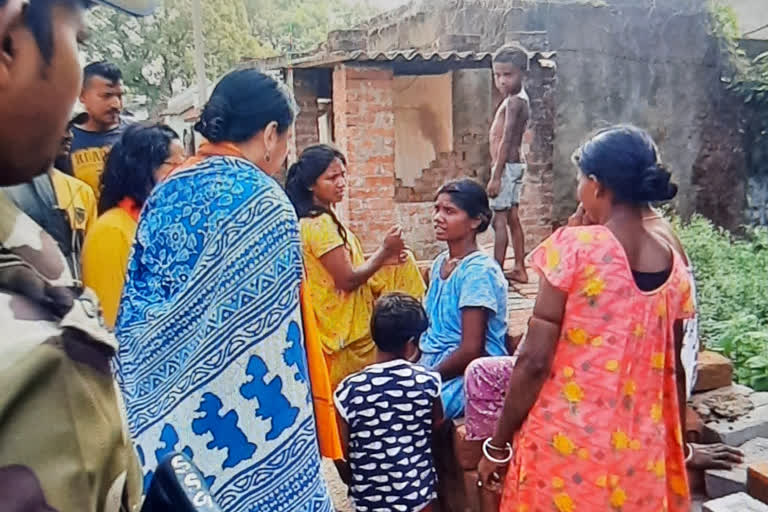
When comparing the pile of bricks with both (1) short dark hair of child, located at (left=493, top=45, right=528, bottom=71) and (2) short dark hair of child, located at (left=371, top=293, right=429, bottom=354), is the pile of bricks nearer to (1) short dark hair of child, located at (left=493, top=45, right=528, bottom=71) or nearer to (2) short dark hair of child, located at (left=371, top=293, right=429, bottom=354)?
(2) short dark hair of child, located at (left=371, top=293, right=429, bottom=354)

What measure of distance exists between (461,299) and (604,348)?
760 millimetres

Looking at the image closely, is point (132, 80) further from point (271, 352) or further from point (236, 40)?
point (271, 352)

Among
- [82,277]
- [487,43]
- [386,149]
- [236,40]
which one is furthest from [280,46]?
[82,277]

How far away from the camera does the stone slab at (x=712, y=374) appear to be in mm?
3168

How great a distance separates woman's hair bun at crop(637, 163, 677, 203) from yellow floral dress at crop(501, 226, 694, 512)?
15cm

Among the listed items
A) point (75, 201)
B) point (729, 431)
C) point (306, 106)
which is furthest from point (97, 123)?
point (306, 106)

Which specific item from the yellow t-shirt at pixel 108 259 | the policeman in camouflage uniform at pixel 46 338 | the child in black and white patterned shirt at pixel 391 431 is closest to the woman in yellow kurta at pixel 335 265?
the child in black and white patterned shirt at pixel 391 431

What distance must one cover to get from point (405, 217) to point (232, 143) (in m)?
6.55

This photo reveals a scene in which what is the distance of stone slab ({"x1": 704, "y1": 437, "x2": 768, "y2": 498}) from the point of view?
2.64 meters

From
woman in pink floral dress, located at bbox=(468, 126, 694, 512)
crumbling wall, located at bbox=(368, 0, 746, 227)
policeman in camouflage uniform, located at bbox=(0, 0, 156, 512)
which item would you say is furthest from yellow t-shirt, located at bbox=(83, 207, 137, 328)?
crumbling wall, located at bbox=(368, 0, 746, 227)

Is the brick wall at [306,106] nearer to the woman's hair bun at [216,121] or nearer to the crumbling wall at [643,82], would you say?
the crumbling wall at [643,82]

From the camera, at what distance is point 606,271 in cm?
195

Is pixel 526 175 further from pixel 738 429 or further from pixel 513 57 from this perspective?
pixel 738 429

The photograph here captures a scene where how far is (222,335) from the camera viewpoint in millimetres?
1849
